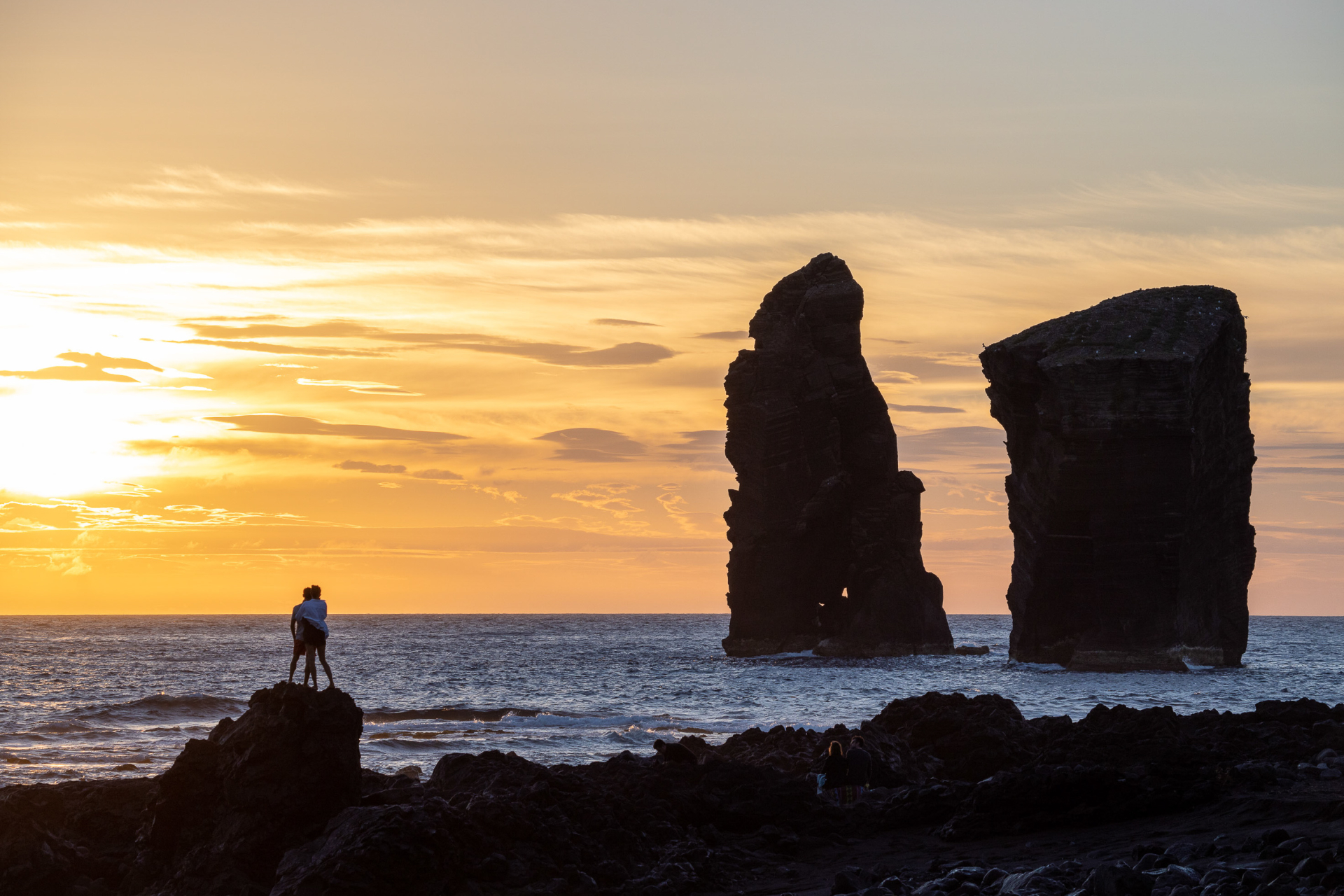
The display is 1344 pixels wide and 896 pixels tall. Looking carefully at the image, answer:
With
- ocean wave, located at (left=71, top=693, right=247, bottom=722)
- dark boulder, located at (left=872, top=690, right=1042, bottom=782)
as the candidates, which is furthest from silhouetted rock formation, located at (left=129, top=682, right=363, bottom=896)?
ocean wave, located at (left=71, top=693, right=247, bottom=722)

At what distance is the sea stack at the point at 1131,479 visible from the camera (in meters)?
62.1

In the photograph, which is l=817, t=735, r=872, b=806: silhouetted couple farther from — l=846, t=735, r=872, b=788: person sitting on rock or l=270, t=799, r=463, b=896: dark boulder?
l=270, t=799, r=463, b=896: dark boulder

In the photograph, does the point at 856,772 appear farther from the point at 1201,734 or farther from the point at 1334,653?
the point at 1334,653

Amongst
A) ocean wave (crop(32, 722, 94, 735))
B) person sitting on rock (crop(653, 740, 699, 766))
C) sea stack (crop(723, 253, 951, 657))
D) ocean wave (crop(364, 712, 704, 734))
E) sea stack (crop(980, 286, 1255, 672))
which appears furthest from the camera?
sea stack (crop(723, 253, 951, 657))

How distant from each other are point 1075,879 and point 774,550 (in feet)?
239

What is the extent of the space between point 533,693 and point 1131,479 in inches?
1253

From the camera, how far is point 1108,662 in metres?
63.7

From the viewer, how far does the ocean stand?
36281mm

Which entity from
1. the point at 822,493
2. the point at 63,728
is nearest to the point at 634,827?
the point at 63,728

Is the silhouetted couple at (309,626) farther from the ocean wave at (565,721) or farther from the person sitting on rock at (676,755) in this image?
the ocean wave at (565,721)

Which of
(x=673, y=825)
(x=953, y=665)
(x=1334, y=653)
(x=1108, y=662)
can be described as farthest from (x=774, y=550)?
(x=673, y=825)

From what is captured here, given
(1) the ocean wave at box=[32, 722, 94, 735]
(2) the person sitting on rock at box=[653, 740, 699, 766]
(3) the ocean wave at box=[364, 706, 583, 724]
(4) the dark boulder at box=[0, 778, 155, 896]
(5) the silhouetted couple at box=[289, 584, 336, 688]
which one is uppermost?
(5) the silhouetted couple at box=[289, 584, 336, 688]

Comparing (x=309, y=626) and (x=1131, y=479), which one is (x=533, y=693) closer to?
(x=1131, y=479)

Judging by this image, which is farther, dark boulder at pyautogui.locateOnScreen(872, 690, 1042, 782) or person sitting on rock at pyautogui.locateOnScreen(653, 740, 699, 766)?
dark boulder at pyautogui.locateOnScreen(872, 690, 1042, 782)
